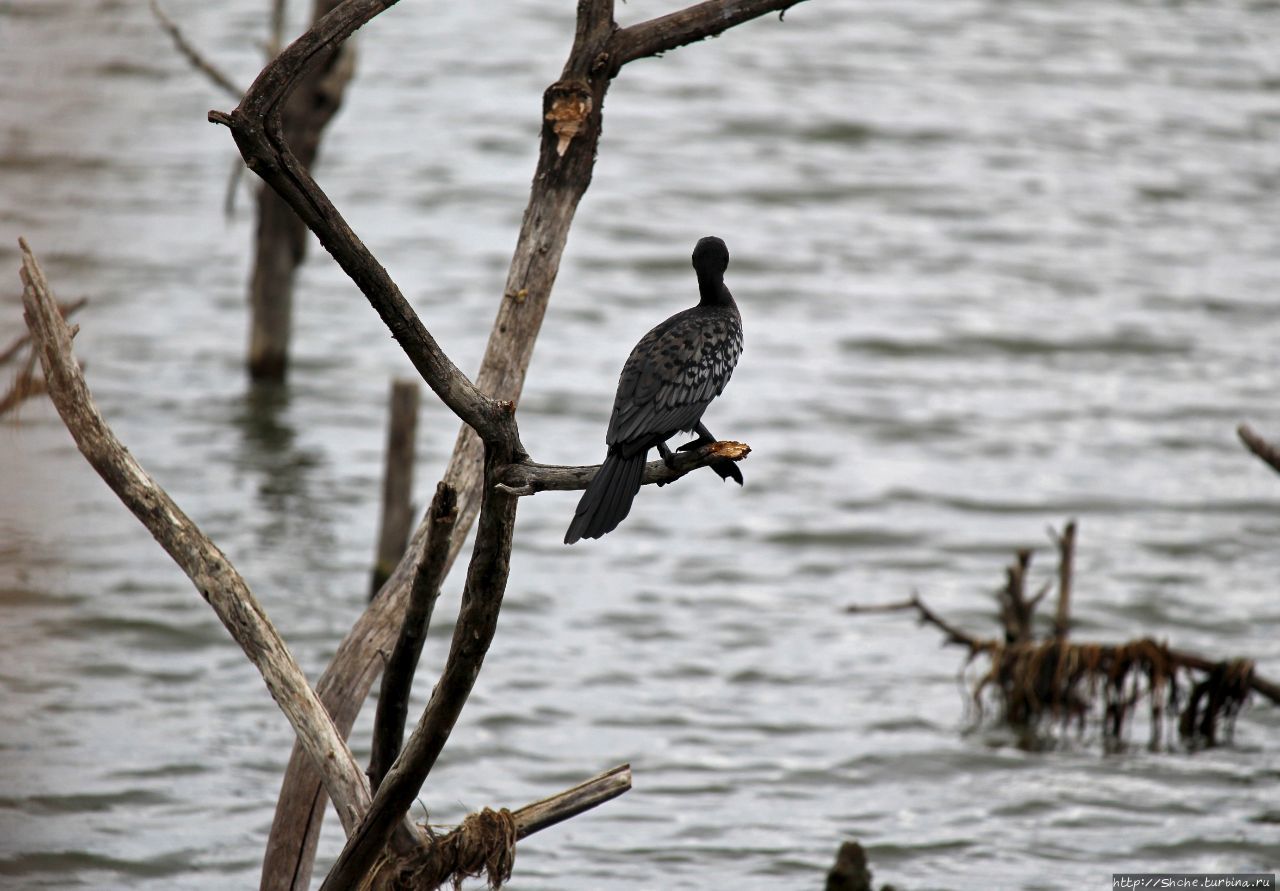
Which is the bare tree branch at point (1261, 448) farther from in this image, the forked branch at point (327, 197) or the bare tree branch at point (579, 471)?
the forked branch at point (327, 197)

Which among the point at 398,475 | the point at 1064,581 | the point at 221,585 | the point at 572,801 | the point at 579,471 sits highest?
the point at 579,471

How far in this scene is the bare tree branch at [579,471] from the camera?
11.0 feet

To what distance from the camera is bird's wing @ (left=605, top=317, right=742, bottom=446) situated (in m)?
3.67

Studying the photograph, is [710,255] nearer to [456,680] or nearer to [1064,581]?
[456,680]

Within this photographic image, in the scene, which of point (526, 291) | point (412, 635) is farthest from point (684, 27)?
point (412, 635)

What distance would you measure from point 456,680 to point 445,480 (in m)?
0.53

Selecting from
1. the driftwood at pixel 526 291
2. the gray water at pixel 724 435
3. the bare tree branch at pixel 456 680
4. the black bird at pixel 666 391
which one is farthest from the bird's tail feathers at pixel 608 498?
the gray water at pixel 724 435

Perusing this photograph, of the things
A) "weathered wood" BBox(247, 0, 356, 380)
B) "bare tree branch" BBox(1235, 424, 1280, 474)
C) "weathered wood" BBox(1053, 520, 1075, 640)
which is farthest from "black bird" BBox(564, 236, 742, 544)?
"weathered wood" BBox(247, 0, 356, 380)

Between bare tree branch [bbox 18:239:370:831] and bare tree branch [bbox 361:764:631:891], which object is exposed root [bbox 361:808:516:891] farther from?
bare tree branch [bbox 18:239:370:831]

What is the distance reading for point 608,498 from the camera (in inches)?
135

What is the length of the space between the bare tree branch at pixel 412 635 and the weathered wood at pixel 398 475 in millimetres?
4364

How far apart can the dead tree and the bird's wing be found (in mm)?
113

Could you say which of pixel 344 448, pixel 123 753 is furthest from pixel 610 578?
pixel 123 753

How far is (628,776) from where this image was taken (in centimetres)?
411
